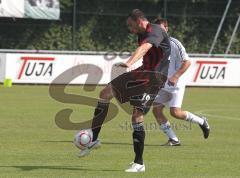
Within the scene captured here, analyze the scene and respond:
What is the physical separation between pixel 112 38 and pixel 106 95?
93.5 ft

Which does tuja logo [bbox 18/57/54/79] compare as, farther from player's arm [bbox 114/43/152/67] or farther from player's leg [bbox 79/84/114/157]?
player's arm [bbox 114/43/152/67]

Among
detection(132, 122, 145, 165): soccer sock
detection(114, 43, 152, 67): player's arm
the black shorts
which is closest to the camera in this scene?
detection(114, 43, 152, 67): player's arm

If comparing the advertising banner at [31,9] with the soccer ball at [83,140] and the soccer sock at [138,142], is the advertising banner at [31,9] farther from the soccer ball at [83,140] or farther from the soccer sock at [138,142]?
the soccer sock at [138,142]

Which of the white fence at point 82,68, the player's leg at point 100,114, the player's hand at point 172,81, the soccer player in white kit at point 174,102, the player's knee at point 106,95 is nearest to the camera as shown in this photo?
the player's leg at point 100,114

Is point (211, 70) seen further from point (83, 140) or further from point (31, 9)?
point (83, 140)

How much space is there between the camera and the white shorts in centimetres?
1319

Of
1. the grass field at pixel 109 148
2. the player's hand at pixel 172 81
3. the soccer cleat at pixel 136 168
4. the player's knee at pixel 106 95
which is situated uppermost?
the player's hand at pixel 172 81

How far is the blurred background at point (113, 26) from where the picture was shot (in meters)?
37.5

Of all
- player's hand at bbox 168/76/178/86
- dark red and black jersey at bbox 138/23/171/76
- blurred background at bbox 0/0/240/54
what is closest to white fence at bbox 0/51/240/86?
blurred background at bbox 0/0/240/54

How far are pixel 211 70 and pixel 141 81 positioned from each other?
20050 millimetres

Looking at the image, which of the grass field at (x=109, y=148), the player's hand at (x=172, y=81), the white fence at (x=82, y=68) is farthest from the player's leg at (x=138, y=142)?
the white fence at (x=82, y=68)

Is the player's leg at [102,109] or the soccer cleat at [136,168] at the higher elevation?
the player's leg at [102,109]

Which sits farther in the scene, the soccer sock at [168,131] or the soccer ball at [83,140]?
the soccer sock at [168,131]

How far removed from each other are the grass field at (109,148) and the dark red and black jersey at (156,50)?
1378mm
